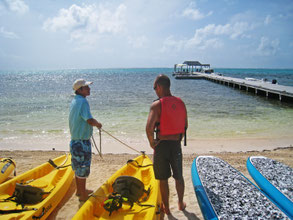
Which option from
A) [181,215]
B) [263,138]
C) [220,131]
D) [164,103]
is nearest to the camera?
[164,103]

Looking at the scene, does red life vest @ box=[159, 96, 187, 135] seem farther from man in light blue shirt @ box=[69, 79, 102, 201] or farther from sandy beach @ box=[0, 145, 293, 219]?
sandy beach @ box=[0, 145, 293, 219]

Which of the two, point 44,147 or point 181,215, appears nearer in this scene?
point 181,215

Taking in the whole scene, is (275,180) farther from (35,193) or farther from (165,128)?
(35,193)

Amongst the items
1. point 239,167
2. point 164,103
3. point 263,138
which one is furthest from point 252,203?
point 263,138

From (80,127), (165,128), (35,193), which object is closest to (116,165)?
(35,193)

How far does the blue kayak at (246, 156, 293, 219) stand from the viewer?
343cm

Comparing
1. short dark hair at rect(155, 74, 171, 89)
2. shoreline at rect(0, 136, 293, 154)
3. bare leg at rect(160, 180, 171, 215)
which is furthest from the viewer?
shoreline at rect(0, 136, 293, 154)

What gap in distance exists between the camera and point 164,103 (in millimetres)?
2906

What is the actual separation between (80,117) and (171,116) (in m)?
1.49

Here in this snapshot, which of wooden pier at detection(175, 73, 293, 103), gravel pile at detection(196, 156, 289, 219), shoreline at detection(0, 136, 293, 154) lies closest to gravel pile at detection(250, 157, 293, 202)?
gravel pile at detection(196, 156, 289, 219)

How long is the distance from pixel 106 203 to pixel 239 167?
4.03 metres

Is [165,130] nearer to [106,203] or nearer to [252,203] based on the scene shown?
[106,203]

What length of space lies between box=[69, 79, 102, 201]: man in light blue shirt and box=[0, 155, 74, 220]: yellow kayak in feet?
1.94

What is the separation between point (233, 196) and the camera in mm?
3291
